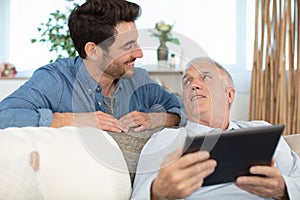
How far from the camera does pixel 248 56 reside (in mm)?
3375

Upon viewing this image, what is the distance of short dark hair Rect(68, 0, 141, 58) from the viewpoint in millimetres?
1615

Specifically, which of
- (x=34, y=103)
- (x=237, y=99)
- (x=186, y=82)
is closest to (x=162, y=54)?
(x=237, y=99)

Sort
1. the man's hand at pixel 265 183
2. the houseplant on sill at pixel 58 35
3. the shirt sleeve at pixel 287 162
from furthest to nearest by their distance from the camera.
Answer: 1. the houseplant on sill at pixel 58 35
2. the shirt sleeve at pixel 287 162
3. the man's hand at pixel 265 183

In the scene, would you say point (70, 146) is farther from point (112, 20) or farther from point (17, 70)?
point (17, 70)

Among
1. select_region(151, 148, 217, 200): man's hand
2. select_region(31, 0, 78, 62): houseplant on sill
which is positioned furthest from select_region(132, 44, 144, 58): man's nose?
select_region(31, 0, 78, 62): houseplant on sill

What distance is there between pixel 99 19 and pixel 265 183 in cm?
86

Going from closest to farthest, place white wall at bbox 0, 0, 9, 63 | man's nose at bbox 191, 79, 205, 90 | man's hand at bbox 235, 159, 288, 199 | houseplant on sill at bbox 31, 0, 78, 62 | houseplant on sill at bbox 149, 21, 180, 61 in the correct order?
man's hand at bbox 235, 159, 288, 199 < man's nose at bbox 191, 79, 205, 90 < houseplant on sill at bbox 149, 21, 180, 61 < houseplant on sill at bbox 31, 0, 78, 62 < white wall at bbox 0, 0, 9, 63

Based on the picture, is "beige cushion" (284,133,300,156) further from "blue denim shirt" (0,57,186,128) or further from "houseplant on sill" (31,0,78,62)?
"houseplant on sill" (31,0,78,62)

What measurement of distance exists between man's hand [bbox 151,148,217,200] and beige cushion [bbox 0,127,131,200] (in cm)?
21

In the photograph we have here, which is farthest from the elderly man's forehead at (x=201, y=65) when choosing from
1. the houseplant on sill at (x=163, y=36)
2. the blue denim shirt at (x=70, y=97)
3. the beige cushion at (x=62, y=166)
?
the houseplant on sill at (x=163, y=36)

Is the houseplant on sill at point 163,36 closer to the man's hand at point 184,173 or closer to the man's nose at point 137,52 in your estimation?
the man's nose at point 137,52

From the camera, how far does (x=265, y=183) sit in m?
1.12

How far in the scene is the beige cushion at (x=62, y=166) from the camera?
111 centimetres

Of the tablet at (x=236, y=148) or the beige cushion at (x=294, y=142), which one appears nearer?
the tablet at (x=236, y=148)
